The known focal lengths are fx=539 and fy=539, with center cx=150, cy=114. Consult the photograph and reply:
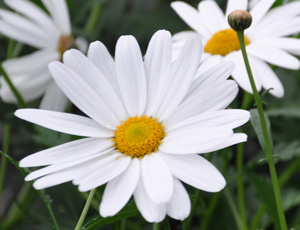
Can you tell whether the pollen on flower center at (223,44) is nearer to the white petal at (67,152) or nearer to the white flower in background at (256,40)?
the white flower in background at (256,40)

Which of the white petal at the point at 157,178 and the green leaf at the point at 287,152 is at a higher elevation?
the white petal at the point at 157,178

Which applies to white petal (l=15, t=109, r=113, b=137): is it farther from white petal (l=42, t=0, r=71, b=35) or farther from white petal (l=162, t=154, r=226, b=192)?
white petal (l=42, t=0, r=71, b=35)

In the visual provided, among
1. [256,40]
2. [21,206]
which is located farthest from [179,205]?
[21,206]

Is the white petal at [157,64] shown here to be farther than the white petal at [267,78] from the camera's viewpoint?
No

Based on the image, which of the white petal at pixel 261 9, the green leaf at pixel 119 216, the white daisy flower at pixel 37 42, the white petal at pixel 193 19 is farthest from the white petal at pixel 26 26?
the green leaf at pixel 119 216

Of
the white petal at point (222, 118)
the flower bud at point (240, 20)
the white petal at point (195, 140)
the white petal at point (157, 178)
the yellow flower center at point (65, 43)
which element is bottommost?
the white petal at point (157, 178)

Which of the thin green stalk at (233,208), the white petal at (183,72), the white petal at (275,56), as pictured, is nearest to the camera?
the white petal at (183,72)

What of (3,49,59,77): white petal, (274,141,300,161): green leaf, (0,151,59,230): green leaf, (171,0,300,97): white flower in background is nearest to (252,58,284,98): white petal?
(171,0,300,97): white flower in background
